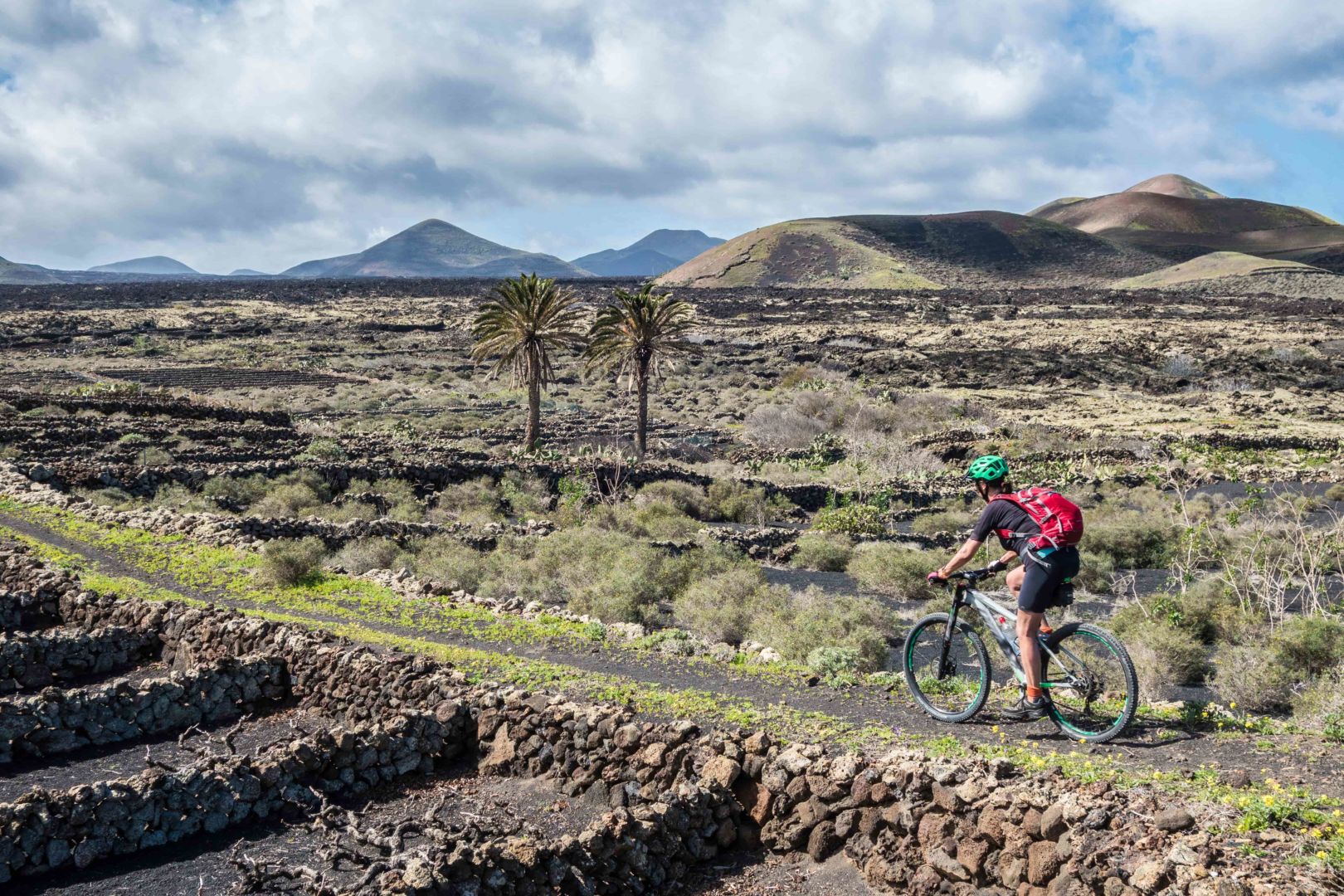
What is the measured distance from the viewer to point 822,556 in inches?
791

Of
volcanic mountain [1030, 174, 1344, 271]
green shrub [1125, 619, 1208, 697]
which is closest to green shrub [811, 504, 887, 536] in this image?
green shrub [1125, 619, 1208, 697]

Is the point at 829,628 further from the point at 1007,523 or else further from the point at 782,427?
the point at 782,427

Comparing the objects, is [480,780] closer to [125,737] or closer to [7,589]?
[125,737]

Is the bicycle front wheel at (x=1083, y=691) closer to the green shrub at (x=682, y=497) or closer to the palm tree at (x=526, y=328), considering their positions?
the green shrub at (x=682, y=497)

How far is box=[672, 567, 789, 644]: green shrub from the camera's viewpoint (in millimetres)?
13328

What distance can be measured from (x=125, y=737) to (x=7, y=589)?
20.5 feet

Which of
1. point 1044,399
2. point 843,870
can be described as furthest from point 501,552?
point 1044,399

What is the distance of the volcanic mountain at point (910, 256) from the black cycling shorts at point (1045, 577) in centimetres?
13254

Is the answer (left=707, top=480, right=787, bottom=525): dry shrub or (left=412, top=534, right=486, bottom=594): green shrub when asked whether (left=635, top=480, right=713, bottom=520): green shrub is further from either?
(left=412, top=534, right=486, bottom=594): green shrub

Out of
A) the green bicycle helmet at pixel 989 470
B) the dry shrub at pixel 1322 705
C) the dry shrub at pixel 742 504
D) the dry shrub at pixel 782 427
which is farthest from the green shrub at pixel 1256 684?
the dry shrub at pixel 782 427

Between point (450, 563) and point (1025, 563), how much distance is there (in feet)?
38.1

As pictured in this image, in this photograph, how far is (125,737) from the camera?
1005 cm

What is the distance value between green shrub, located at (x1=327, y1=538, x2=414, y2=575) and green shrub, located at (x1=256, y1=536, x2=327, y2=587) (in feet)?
4.33

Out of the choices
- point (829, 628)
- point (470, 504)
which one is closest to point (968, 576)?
point (829, 628)
